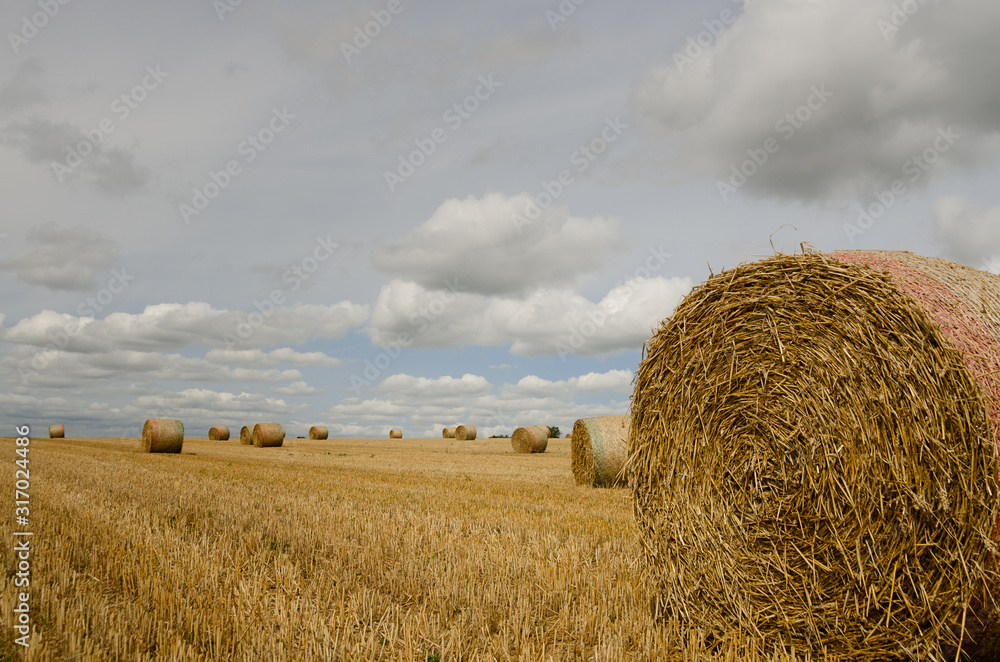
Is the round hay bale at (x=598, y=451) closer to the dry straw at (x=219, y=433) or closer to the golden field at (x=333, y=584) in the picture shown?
the golden field at (x=333, y=584)

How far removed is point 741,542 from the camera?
13.2 feet

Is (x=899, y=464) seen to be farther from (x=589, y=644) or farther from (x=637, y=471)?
(x=589, y=644)

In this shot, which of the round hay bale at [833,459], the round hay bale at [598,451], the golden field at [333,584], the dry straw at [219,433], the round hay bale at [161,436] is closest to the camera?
the round hay bale at [833,459]

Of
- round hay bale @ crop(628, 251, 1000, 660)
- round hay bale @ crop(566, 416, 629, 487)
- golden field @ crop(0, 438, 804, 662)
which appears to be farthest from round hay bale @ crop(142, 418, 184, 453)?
round hay bale @ crop(628, 251, 1000, 660)

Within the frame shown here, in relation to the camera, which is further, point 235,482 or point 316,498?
point 235,482

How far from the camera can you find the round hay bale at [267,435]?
1278 inches

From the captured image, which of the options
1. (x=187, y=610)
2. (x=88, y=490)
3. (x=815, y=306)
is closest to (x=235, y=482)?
(x=88, y=490)

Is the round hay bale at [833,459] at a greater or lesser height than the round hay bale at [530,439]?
greater

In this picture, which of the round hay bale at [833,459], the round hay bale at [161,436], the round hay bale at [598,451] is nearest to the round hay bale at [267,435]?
the round hay bale at [161,436]

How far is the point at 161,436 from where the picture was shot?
23.7 meters

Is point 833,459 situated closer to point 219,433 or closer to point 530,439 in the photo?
point 530,439

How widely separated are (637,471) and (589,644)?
1.42 m

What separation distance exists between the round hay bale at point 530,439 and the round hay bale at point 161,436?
15.0 m

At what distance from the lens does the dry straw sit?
137 ft
